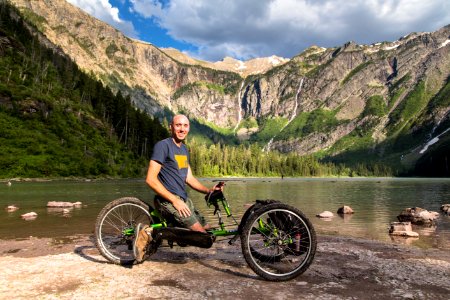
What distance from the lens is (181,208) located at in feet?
29.0

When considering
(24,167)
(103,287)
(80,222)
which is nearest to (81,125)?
(24,167)

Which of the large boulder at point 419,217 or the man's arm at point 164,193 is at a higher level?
the man's arm at point 164,193

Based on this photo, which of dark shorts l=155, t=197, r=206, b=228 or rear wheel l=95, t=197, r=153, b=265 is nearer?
dark shorts l=155, t=197, r=206, b=228

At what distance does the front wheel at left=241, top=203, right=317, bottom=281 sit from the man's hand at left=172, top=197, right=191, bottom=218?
1.51 m

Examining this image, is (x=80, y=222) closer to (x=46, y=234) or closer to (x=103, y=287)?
(x=46, y=234)

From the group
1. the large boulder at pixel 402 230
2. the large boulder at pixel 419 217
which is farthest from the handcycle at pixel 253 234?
the large boulder at pixel 419 217

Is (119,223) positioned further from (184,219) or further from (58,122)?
(58,122)

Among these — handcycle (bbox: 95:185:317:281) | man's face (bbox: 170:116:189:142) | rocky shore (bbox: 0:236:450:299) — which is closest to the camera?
rocky shore (bbox: 0:236:450:299)

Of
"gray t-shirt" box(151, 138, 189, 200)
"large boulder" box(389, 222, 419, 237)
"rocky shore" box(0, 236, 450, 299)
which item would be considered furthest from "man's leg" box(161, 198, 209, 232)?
"large boulder" box(389, 222, 419, 237)

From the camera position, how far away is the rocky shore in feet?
22.6

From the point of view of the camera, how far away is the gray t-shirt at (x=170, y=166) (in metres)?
9.23

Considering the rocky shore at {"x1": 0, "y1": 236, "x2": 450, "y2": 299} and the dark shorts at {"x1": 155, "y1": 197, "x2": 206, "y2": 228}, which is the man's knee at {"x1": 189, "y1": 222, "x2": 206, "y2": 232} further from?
the rocky shore at {"x1": 0, "y1": 236, "x2": 450, "y2": 299}

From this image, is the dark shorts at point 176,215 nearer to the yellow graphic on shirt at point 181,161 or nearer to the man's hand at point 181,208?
the man's hand at point 181,208

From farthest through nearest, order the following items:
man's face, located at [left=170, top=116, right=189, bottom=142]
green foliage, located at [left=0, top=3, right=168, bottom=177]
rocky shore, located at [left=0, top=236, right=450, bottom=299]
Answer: green foliage, located at [left=0, top=3, right=168, bottom=177]
man's face, located at [left=170, top=116, right=189, bottom=142]
rocky shore, located at [left=0, top=236, right=450, bottom=299]
